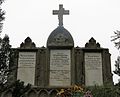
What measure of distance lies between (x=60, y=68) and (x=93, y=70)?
7.36 ft

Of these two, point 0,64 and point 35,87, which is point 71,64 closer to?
point 35,87

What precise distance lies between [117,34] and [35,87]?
10985mm

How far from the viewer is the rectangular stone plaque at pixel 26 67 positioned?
2314 centimetres

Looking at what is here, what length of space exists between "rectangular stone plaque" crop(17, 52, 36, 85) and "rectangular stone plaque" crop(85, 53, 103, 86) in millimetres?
3644

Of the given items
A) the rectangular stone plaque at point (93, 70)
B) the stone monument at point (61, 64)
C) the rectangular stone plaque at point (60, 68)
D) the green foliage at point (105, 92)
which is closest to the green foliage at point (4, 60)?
the green foliage at point (105, 92)

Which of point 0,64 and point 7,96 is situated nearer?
point 0,64

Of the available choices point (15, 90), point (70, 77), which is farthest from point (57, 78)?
point (15, 90)

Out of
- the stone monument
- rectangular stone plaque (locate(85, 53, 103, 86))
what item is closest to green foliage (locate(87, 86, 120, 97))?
the stone monument

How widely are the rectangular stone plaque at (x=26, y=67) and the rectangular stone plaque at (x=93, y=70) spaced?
3644 mm

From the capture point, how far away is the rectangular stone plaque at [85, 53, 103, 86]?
23.1 m

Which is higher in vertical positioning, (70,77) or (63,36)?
(63,36)

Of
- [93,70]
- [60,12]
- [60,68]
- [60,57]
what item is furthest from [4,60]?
[60,12]

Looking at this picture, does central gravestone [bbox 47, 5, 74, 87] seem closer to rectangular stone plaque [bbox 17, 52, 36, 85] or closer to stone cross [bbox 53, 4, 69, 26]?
stone cross [bbox 53, 4, 69, 26]

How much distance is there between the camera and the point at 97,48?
24.2 metres
